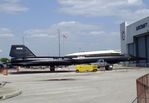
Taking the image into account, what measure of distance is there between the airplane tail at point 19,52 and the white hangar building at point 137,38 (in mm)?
24435

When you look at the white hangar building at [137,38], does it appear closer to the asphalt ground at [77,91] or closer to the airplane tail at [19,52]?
the airplane tail at [19,52]

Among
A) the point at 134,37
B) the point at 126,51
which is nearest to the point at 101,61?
the point at 134,37

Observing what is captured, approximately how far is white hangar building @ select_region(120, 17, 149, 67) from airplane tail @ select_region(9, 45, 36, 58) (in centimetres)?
2443

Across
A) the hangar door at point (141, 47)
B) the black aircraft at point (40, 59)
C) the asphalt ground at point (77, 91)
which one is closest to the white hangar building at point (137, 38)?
the hangar door at point (141, 47)

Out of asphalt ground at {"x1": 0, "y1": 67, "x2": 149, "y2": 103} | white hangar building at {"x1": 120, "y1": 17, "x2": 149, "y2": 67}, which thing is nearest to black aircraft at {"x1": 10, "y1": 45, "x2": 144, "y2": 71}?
white hangar building at {"x1": 120, "y1": 17, "x2": 149, "y2": 67}

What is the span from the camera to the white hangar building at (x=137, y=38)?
285 ft

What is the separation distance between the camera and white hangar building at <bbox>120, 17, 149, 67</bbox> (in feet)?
285

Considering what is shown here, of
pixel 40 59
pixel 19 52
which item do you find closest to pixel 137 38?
pixel 40 59

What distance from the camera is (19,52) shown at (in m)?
75.9

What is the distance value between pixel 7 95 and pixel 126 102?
6.77 m

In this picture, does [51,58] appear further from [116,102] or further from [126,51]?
[116,102]

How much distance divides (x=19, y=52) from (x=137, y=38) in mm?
31040

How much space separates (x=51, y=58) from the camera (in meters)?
74.8

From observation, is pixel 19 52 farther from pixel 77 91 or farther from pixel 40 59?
pixel 77 91
